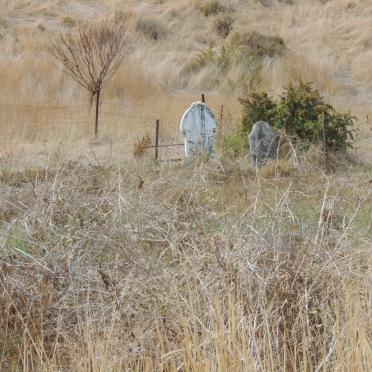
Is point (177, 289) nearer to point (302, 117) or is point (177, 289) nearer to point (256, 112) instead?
point (302, 117)

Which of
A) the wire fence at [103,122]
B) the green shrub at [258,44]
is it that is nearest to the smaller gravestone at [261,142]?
the wire fence at [103,122]

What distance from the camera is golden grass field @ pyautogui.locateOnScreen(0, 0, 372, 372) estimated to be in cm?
323

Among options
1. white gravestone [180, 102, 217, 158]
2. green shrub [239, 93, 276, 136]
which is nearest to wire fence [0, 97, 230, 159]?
white gravestone [180, 102, 217, 158]

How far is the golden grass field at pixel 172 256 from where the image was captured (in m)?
3.23

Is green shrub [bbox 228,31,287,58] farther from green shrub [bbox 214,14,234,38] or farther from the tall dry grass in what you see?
the tall dry grass

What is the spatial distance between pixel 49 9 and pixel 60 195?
2190 centimetres

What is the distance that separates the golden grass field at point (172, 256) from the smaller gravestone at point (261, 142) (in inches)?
17.7

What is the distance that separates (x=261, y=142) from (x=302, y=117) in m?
1.13

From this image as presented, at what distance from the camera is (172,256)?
14.9 feet

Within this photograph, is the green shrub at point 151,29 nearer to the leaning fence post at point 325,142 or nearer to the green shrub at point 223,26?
the green shrub at point 223,26

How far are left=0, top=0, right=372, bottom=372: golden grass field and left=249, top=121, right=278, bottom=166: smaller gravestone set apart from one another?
0.45 metres

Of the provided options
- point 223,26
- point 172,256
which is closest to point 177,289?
point 172,256

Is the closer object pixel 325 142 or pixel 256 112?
pixel 325 142

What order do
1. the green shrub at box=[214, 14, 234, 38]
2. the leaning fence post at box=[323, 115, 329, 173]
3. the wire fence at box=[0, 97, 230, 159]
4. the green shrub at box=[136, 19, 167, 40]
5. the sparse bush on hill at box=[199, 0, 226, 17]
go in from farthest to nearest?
the sparse bush on hill at box=[199, 0, 226, 17]
the green shrub at box=[214, 14, 234, 38]
the green shrub at box=[136, 19, 167, 40]
the wire fence at box=[0, 97, 230, 159]
the leaning fence post at box=[323, 115, 329, 173]
